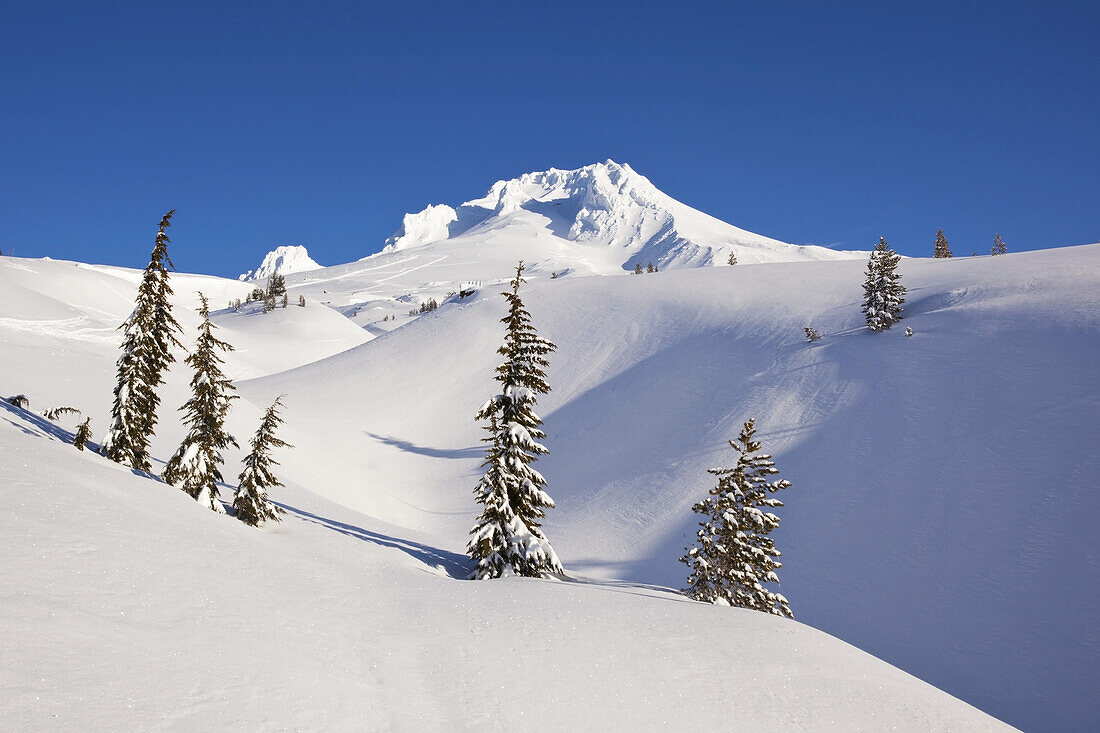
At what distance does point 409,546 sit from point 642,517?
11701mm

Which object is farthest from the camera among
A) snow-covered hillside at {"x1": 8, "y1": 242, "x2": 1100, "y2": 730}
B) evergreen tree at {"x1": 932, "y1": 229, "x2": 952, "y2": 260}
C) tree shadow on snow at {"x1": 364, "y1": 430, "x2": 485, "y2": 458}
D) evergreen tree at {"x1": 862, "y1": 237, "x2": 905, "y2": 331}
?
evergreen tree at {"x1": 932, "y1": 229, "x2": 952, "y2": 260}

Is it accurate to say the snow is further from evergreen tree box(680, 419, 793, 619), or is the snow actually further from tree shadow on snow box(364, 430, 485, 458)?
tree shadow on snow box(364, 430, 485, 458)

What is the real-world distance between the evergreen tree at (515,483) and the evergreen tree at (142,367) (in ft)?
31.7

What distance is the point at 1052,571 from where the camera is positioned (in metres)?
17.5

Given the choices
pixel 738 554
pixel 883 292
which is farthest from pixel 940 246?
pixel 738 554

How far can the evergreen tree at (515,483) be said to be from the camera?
17469mm

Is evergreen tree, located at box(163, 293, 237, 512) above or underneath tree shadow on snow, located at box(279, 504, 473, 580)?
above

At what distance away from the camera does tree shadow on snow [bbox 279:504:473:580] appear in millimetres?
18859

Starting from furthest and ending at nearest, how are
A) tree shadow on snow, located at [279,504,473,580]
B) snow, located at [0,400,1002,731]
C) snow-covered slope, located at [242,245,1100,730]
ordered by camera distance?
tree shadow on snow, located at [279,504,473,580] < snow-covered slope, located at [242,245,1100,730] < snow, located at [0,400,1002,731]

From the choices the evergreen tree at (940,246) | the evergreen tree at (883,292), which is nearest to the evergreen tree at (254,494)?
the evergreen tree at (883,292)

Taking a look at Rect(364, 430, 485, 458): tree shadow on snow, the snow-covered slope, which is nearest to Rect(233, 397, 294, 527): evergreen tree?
the snow-covered slope

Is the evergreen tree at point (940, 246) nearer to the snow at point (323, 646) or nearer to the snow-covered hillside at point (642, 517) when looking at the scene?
the snow-covered hillside at point (642, 517)

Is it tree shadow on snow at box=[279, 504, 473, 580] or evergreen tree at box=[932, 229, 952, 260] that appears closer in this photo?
tree shadow on snow at box=[279, 504, 473, 580]

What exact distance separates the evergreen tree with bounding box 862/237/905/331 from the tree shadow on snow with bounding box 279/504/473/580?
92.4 ft
